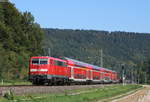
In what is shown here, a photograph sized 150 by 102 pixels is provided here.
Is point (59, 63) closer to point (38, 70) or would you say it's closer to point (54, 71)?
point (54, 71)

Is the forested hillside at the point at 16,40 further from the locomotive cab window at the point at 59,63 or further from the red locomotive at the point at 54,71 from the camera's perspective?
the locomotive cab window at the point at 59,63

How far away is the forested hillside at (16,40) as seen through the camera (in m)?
84.0

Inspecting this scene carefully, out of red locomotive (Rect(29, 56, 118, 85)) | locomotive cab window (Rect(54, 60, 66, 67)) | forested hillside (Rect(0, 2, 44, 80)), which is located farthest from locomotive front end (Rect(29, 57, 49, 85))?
forested hillside (Rect(0, 2, 44, 80))

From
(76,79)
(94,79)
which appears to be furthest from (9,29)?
(76,79)

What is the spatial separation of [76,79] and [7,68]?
1934 centimetres

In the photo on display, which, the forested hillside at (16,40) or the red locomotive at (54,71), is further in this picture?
the forested hillside at (16,40)

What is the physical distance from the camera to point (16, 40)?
3957 inches

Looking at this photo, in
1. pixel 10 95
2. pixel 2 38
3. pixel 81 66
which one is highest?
pixel 2 38

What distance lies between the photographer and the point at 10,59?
88.4 m

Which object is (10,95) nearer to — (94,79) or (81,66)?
(81,66)

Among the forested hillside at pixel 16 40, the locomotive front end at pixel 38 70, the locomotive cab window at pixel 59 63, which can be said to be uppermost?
the forested hillside at pixel 16 40

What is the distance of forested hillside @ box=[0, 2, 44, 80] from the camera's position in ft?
276

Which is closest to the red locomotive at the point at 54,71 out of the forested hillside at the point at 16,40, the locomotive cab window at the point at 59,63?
the locomotive cab window at the point at 59,63

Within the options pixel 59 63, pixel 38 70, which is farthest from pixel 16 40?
pixel 38 70
